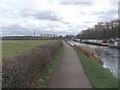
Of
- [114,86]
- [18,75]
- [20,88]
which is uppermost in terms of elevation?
[18,75]

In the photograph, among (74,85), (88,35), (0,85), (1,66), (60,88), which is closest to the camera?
(0,85)

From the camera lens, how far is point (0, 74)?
16.3ft

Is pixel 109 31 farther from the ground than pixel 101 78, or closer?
farther from the ground

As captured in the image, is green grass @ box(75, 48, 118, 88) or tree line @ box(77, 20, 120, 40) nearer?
green grass @ box(75, 48, 118, 88)

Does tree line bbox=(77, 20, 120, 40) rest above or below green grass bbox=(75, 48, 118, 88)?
above

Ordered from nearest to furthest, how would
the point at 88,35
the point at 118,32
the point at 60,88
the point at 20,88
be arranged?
the point at 20,88
the point at 60,88
the point at 118,32
the point at 88,35

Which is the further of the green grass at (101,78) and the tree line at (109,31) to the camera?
the tree line at (109,31)

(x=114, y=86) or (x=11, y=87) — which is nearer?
(x=11, y=87)

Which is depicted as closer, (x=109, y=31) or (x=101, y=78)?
(x=101, y=78)

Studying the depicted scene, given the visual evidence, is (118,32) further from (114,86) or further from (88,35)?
(114,86)

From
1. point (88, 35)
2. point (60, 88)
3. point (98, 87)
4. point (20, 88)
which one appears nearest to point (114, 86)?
point (98, 87)

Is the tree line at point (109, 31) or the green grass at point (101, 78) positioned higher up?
the tree line at point (109, 31)

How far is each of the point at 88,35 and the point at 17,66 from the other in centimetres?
14697

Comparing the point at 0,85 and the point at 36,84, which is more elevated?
the point at 0,85
